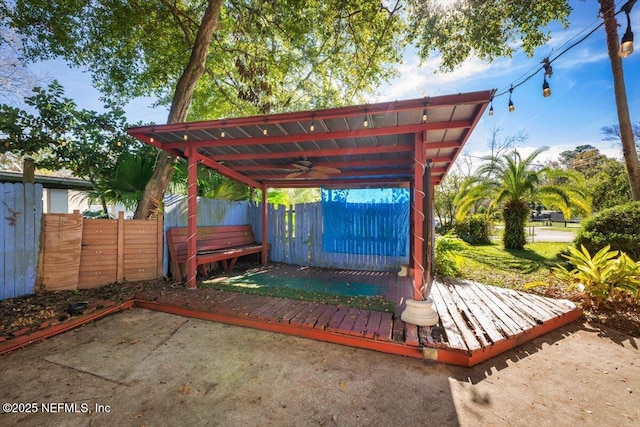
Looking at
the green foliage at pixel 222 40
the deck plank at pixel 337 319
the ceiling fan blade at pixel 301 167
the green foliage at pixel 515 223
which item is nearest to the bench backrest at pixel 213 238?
the ceiling fan blade at pixel 301 167

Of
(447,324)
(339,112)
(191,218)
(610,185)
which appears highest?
(610,185)

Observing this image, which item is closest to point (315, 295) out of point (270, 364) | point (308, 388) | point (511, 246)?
point (270, 364)

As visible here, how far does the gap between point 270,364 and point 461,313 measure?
8.70 ft

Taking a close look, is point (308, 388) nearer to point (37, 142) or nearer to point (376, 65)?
point (37, 142)

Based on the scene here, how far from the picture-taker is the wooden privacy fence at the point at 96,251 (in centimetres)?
400

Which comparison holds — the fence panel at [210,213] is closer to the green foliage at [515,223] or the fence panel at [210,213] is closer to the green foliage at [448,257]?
the green foliage at [448,257]

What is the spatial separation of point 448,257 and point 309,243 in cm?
355

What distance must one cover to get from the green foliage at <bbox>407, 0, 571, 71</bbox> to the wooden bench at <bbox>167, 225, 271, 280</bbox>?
7133 mm

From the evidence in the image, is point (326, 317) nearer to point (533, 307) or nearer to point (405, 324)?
point (405, 324)

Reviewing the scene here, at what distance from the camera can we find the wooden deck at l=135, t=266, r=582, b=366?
2729mm

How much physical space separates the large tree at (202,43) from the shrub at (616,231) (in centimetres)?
695

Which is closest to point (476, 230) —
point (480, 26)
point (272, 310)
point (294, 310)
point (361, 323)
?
point (480, 26)

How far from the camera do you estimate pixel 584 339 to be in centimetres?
311

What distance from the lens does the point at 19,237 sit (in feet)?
12.2
